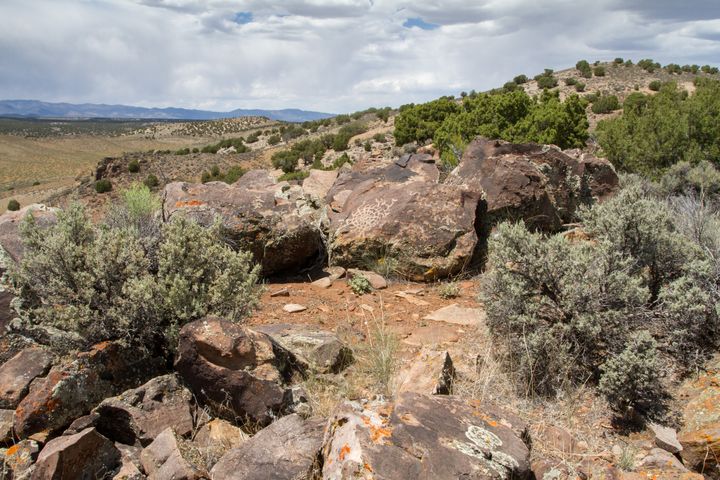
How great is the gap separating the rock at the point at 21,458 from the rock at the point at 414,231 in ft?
15.1

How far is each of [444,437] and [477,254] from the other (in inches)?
184

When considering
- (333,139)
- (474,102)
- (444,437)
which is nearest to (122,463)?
(444,437)

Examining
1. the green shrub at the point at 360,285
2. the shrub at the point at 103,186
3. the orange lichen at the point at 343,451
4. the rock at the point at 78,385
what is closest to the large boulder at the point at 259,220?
the green shrub at the point at 360,285

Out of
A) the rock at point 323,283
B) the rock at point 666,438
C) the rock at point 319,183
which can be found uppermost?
the rock at point 319,183

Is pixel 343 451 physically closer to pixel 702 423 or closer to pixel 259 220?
pixel 702 423

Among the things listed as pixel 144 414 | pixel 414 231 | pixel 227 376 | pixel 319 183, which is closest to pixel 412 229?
pixel 414 231

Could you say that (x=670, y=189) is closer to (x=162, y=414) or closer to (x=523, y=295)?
(x=523, y=295)

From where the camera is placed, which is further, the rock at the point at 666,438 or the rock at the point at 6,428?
the rock at the point at 666,438

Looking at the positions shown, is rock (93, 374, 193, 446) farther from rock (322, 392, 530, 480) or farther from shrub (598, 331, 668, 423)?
shrub (598, 331, 668, 423)

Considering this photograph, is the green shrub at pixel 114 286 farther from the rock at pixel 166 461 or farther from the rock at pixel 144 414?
the rock at pixel 166 461

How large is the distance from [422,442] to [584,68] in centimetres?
4775

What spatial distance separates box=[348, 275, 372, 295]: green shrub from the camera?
6.57m

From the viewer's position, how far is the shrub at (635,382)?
3922 millimetres

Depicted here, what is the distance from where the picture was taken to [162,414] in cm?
351
